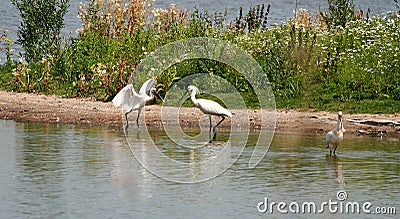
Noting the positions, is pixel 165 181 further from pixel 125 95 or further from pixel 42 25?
pixel 42 25

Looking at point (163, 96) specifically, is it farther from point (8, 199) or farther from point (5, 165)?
point (8, 199)

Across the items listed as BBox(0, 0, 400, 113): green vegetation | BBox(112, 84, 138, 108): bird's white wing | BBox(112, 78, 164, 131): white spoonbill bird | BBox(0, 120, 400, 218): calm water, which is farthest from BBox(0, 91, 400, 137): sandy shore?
BBox(0, 120, 400, 218): calm water

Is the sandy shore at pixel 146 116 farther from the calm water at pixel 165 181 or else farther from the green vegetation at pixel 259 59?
the calm water at pixel 165 181

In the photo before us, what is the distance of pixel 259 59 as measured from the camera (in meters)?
18.5

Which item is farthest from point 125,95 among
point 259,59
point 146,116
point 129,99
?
point 259,59

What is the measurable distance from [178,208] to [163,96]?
9196mm

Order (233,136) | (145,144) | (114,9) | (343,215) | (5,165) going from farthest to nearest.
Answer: (114,9) → (233,136) → (145,144) → (5,165) → (343,215)

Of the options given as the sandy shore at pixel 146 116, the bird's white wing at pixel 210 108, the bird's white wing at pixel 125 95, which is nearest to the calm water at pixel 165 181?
the bird's white wing at pixel 210 108

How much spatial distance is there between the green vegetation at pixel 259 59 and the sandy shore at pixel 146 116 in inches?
22.1

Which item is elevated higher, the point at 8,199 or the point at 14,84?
the point at 14,84

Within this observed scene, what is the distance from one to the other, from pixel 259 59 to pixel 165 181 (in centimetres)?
851

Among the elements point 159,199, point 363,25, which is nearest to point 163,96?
point 363,25

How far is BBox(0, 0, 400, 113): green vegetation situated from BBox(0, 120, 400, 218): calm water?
306 cm

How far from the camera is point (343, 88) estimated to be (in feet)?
56.4
